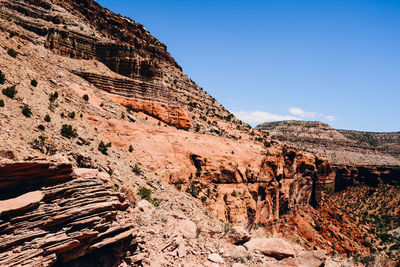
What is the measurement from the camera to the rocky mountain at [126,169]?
8.50 metres

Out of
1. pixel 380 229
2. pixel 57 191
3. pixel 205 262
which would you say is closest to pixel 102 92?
pixel 57 191

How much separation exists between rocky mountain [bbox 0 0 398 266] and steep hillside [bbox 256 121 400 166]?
58070 mm

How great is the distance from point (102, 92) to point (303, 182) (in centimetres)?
3787

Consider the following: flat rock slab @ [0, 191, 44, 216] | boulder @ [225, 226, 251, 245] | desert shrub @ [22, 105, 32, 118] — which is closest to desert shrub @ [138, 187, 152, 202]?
boulder @ [225, 226, 251, 245]

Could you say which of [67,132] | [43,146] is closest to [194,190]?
[67,132]

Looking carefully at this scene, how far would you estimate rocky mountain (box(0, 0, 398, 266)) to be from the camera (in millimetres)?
8500

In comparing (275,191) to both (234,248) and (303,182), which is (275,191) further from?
(234,248)

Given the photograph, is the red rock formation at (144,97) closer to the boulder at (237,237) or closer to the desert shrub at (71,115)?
the desert shrub at (71,115)

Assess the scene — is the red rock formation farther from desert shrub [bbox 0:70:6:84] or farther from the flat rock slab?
the flat rock slab

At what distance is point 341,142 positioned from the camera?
365ft

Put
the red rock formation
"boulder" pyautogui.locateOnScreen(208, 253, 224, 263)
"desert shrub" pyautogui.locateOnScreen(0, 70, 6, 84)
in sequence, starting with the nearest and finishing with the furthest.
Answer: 1. "boulder" pyautogui.locateOnScreen(208, 253, 224, 263)
2. "desert shrub" pyautogui.locateOnScreen(0, 70, 6, 84)
3. the red rock formation

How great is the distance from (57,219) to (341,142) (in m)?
124

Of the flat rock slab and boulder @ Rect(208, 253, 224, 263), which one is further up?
the flat rock slab

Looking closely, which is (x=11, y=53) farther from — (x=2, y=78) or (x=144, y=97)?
(x=144, y=97)
